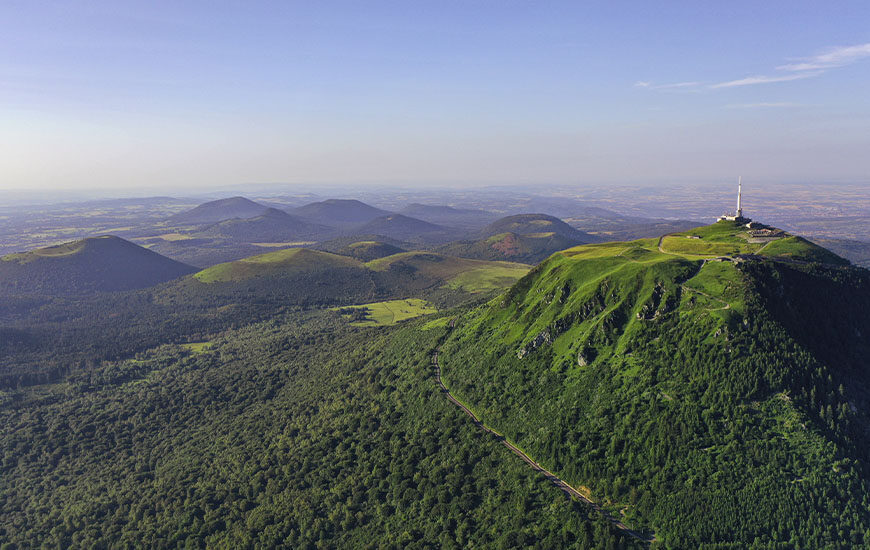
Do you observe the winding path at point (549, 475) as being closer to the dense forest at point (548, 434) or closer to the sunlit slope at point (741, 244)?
the dense forest at point (548, 434)

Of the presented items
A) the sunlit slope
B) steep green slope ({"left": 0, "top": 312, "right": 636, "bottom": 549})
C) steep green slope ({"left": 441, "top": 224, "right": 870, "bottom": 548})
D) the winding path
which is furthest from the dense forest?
the sunlit slope

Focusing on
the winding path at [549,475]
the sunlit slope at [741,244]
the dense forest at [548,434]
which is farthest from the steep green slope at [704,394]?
the winding path at [549,475]

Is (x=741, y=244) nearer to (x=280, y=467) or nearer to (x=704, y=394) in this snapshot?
(x=704, y=394)

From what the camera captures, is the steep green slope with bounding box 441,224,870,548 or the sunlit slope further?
the sunlit slope

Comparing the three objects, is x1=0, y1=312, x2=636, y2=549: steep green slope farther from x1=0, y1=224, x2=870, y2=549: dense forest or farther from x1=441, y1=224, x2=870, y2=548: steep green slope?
x1=441, y1=224, x2=870, y2=548: steep green slope

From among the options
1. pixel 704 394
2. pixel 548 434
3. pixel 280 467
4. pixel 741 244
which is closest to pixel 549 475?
pixel 548 434

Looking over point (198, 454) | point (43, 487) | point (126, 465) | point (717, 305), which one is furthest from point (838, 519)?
point (43, 487)
